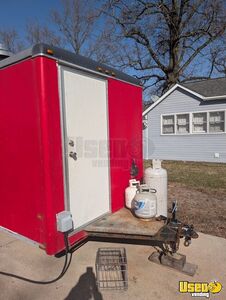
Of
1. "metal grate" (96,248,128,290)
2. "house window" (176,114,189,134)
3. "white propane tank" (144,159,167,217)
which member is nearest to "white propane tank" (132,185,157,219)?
"white propane tank" (144,159,167,217)

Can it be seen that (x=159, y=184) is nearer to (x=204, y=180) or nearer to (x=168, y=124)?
(x=204, y=180)

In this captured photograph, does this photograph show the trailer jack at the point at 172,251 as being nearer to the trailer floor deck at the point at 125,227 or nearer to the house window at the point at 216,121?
the trailer floor deck at the point at 125,227

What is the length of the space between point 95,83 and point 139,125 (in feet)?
4.45

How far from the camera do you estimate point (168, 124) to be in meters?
13.2

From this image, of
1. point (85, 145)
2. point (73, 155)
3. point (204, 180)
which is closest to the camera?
point (73, 155)

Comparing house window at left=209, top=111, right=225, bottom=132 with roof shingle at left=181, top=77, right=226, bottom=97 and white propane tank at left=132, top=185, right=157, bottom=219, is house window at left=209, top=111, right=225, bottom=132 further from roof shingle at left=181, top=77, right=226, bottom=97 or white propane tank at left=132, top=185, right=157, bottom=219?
white propane tank at left=132, top=185, right=157, bottom=219

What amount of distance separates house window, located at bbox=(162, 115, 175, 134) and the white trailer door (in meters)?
10.1

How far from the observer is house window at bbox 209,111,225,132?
11.3m

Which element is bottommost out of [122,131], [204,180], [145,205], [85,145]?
[204,180]

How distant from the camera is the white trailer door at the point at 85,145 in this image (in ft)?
9.31

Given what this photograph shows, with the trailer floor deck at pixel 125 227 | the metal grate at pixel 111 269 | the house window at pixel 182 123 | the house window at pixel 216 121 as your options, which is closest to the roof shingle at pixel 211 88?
the house window at pixel 216 121

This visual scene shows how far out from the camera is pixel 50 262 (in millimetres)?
3205

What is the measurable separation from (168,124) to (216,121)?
8.17ft

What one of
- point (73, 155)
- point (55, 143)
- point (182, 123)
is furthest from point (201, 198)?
point (182, 123)
